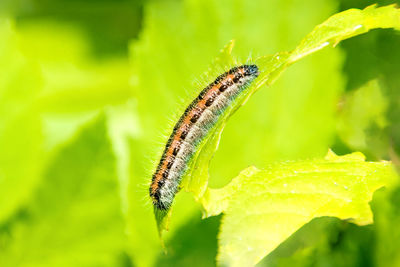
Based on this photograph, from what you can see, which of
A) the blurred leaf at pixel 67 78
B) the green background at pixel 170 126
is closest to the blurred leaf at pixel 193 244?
the green background at pixel 170 126

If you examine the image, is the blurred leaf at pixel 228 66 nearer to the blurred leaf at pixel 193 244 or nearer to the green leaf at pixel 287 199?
the blurred leaf at pixel 193 244

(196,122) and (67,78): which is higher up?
(67,78)

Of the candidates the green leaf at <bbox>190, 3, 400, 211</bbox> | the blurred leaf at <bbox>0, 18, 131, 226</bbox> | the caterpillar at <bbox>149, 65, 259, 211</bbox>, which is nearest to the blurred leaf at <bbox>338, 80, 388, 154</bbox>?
the caterpillar at <bbox>149, 65, 259, 211</bbox>

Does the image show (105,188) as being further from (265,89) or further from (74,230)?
(265,89)

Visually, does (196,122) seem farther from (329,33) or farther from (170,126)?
(329,33)

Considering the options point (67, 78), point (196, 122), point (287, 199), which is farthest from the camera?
point (67, 78)

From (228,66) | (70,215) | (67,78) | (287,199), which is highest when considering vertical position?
(67,78)

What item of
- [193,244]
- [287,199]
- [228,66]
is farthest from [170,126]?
[287,199]

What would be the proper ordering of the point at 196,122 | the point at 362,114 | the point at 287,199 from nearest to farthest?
the point at 287,199 < the point at 362,114 < the point at 196,122

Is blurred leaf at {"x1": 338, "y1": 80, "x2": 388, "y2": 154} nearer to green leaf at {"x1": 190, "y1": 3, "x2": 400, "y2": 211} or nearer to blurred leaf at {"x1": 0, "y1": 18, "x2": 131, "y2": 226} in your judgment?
green leaf at {"x1": 190, "y1": 3, "x2": 400, "y2": 211}
